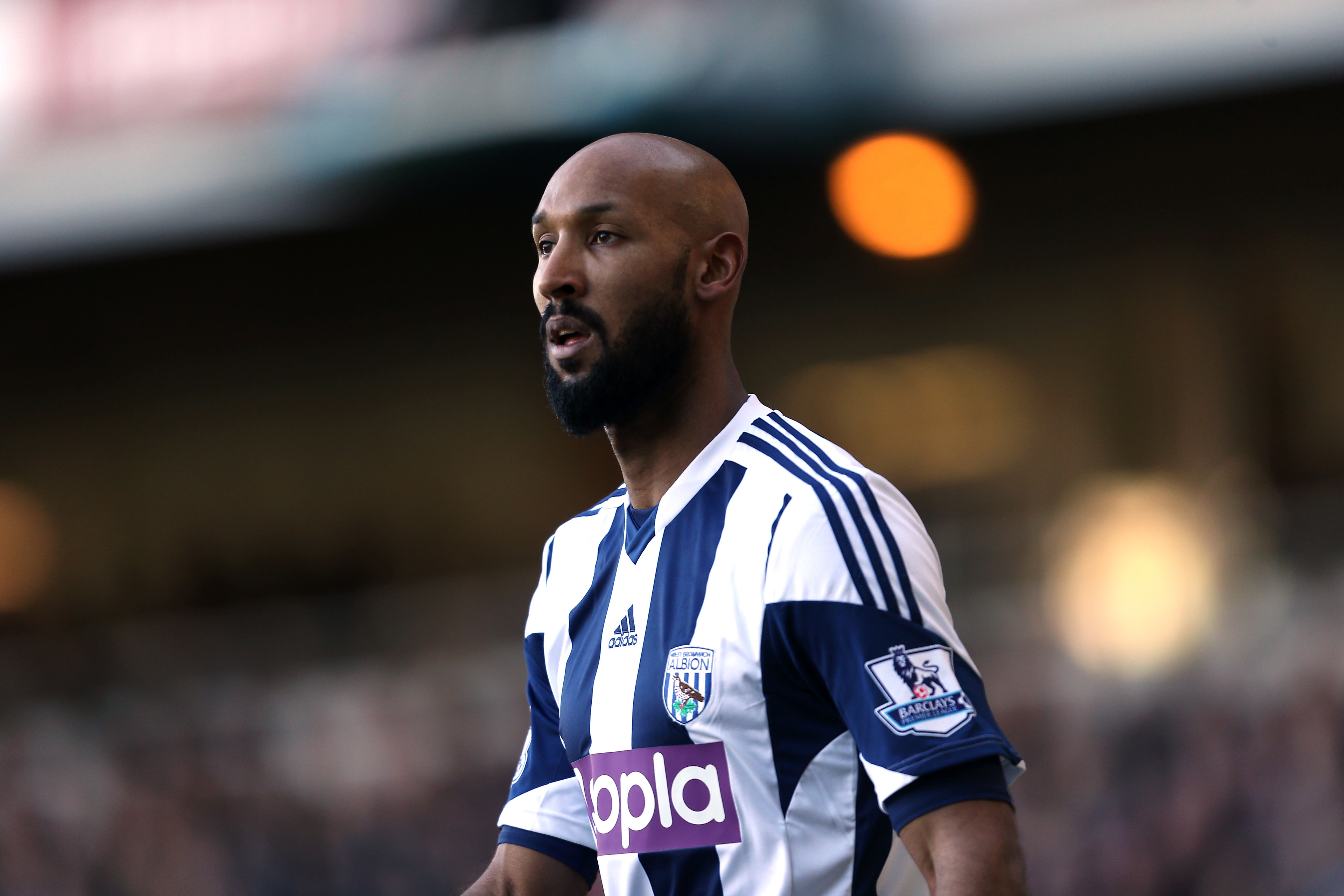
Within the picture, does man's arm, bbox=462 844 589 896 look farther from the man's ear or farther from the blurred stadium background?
the blurred stadium background

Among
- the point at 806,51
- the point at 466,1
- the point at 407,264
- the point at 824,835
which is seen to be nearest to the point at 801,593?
the point at 824,835

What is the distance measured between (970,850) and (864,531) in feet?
1.34

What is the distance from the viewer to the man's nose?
7.32 ft

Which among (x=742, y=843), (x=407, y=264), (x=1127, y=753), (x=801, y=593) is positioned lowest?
(x=1127, y=753)

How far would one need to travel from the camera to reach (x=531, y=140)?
28.2 ft

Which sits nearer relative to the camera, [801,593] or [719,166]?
[801,593]

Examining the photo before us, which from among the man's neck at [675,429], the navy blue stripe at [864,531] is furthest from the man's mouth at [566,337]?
the navy blue stripe at [864,531]

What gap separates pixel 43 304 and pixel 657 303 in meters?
10.9

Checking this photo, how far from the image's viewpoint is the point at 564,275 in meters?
2.23

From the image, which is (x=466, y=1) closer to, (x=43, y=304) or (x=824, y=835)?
(x=43, y=304)

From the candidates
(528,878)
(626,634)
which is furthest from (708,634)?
(528,878)

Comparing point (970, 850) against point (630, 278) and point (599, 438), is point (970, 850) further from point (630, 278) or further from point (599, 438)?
point (599, 438)

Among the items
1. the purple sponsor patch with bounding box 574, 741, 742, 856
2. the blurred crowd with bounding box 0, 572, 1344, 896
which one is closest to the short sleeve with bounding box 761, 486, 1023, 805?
the purple sponsor patch with bounding box 574, 741, 742, 856

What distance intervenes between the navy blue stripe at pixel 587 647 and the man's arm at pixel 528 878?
18cm
